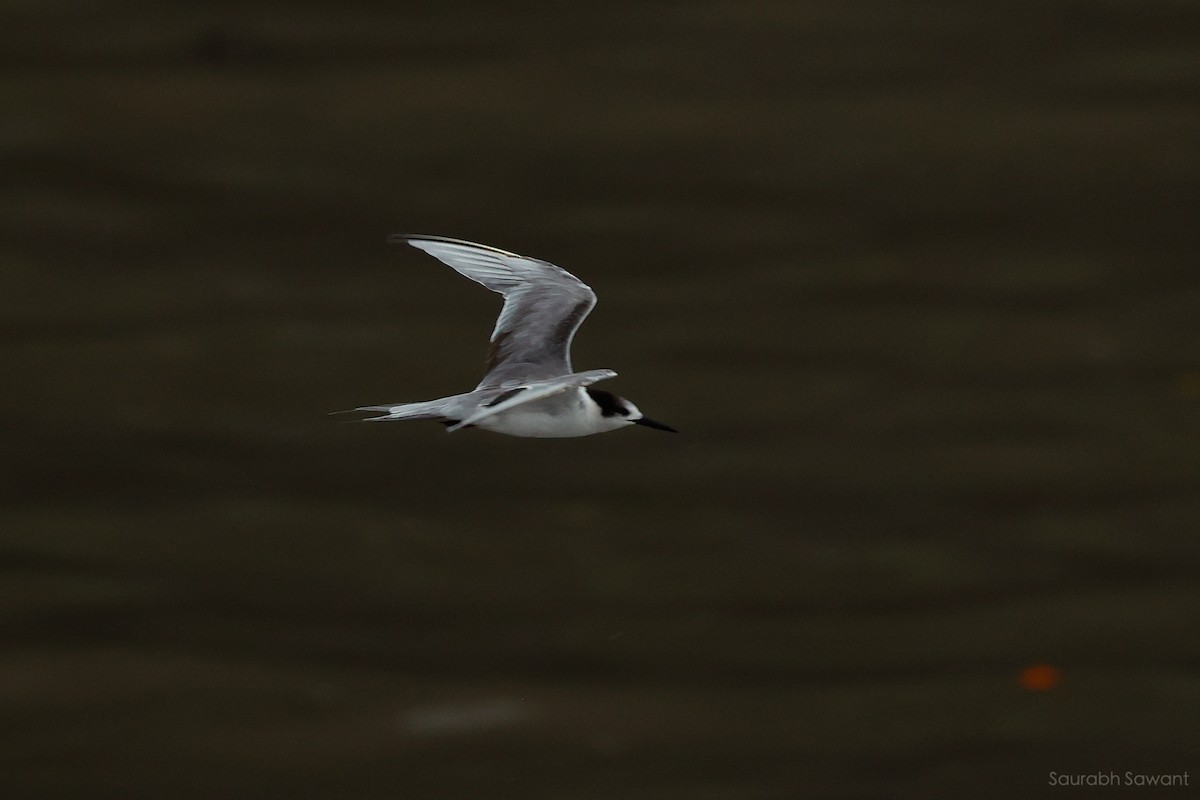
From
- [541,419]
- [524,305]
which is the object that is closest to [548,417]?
[541,419]

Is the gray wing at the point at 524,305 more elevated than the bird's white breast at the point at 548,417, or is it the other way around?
the gray wing at the point at 524,305

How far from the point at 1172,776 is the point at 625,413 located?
225 cm

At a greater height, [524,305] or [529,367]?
[524,305]

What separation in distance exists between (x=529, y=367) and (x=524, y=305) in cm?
35

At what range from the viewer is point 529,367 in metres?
3.86

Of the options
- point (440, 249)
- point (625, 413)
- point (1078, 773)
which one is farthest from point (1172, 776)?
point (440, 249)

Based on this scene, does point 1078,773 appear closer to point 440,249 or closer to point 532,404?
point 532,404

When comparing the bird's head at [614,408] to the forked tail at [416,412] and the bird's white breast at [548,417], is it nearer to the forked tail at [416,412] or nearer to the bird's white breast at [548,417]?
the bird's white breast at [548,417]

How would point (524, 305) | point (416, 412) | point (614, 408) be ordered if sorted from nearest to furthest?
point (416, 412) → point (614, 408) → point (524, 305)

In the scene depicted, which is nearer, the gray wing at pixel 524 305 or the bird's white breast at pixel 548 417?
the bird's white breast at pixel 548 417

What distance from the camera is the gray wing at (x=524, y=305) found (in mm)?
3898

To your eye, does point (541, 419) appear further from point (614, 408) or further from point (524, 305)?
point (524, 305)

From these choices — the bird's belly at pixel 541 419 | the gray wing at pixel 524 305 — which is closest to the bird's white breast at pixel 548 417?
the bird's belly at pixel 541 419

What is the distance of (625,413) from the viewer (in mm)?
3770
